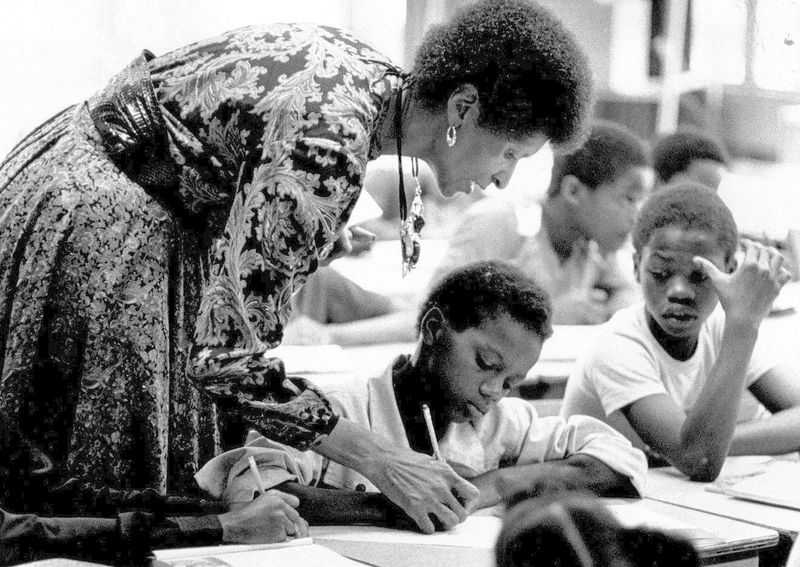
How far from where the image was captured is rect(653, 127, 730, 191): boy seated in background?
3.74m

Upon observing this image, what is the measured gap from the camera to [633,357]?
233 centimetres

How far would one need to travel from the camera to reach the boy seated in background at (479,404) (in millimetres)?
1848

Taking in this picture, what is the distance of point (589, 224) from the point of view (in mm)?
3641

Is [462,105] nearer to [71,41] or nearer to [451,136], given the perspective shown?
[451,136]

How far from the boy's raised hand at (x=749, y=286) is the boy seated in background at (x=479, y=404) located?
1.37 ft

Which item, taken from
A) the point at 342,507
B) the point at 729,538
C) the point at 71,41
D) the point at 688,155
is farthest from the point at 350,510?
the point at 688,155

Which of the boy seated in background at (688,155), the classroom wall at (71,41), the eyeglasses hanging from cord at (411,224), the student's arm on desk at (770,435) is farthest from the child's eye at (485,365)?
the boy seated in background at (688,155)

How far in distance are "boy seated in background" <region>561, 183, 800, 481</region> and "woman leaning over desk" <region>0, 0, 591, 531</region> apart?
778 mm

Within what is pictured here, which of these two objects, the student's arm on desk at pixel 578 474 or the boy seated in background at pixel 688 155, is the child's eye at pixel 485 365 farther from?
the boy seated in background at pixel 688 155

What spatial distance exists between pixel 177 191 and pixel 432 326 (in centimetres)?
59

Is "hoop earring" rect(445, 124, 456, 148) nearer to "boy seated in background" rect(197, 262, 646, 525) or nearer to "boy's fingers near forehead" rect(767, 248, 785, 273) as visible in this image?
"boy seated in background" rect(197, 262, 646, 525)

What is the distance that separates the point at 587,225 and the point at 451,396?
189 centimetres

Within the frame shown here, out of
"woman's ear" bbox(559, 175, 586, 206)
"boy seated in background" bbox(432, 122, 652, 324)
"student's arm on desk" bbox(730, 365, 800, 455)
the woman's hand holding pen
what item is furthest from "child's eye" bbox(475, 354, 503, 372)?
"woman's ear" bbox(559, 175, 586, 206)

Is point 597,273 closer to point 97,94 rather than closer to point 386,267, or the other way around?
point 386,267
